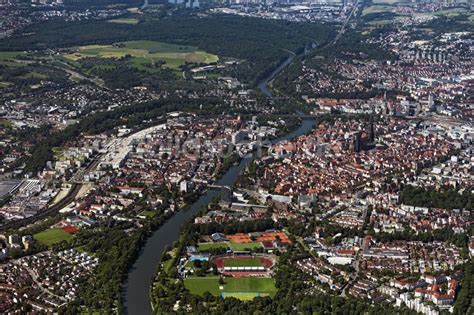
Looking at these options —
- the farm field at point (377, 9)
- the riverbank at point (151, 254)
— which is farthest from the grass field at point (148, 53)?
the farm field at point (377, 9)

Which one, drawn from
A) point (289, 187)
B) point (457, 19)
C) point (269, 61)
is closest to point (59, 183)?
point (289, 187)

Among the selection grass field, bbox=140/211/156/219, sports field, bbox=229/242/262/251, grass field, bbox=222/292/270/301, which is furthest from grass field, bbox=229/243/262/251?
grass field, bbox=140/211/156/219

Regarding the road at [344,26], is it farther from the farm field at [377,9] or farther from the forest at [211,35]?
the farm field at [377,9]

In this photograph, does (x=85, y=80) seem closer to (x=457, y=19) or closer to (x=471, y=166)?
(x=471, y=166)

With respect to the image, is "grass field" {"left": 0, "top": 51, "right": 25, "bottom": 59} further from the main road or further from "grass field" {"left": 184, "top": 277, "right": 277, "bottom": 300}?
"grass field" {"left": 184, "top": 277, "right": 277, "bottom": 300}

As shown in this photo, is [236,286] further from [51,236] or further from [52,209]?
[52,209]

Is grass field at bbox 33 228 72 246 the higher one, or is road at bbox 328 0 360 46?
grass field at bbox 33 228 72 246
